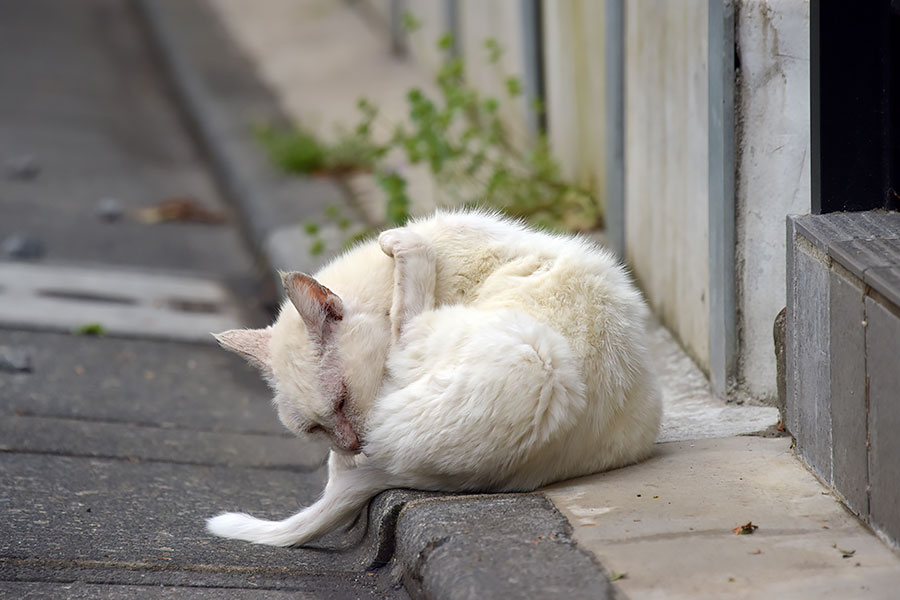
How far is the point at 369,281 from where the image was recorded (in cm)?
301

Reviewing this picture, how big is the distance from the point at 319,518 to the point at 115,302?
3206 millimetres

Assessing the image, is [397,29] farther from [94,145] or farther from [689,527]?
[689,527]

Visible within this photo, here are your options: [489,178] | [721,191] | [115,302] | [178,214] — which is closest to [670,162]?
[721,191]

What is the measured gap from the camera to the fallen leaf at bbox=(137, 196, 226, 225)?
716cm

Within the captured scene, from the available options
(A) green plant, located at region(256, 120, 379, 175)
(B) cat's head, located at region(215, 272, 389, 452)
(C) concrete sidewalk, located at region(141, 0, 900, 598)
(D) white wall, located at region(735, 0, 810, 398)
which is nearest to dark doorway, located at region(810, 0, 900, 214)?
(D) white wall, located at region(735, 0, 810, 398)

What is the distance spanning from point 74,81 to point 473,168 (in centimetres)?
572

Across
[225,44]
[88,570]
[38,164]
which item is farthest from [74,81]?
[88,570]

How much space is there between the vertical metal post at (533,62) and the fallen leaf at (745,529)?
12.8ft

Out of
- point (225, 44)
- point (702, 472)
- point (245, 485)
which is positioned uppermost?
point (225, 44)

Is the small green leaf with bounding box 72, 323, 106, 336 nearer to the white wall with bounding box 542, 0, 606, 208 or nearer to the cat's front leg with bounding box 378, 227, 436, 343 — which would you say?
the white wall with bounding box 542, 0, 606, 208

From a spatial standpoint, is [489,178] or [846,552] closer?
[846,552]

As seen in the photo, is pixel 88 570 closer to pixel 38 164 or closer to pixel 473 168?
pixel 473 168

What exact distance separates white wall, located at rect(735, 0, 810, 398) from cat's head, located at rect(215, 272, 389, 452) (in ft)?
4.18

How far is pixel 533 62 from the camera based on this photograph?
20.2ft
